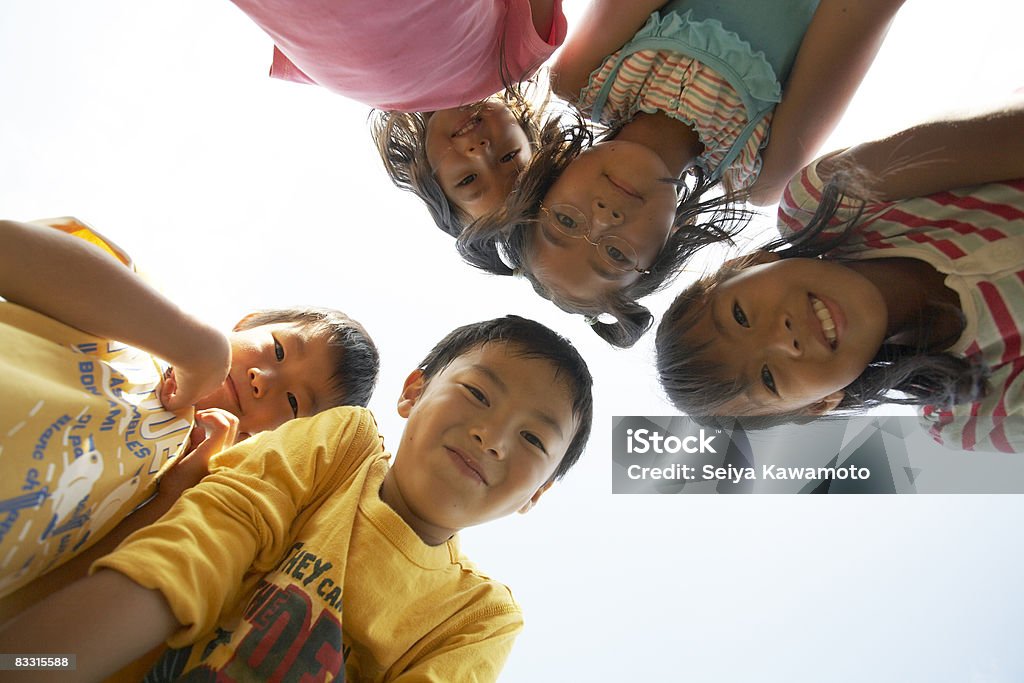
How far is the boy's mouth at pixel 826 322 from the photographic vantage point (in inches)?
28.8

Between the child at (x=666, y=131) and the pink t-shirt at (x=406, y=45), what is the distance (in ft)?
0.39

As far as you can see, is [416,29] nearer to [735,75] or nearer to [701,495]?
[735,75]

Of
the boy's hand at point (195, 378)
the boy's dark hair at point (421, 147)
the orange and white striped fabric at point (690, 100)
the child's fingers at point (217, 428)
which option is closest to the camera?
the boy's hand at point (195, 378)

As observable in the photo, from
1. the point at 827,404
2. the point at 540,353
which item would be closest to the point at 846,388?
the point at 827,404

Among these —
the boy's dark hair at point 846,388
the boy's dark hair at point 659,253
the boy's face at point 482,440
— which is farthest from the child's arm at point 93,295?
the boy's dark hair at point 846,388

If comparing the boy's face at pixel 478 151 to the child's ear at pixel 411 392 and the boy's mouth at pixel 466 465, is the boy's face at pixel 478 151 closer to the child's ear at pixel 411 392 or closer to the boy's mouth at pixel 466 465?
the child's ear at pixel 411 392

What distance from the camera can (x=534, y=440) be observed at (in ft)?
2.50

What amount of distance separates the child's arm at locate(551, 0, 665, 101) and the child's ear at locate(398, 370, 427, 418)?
495 millimetres

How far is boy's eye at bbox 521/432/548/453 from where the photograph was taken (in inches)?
29.8

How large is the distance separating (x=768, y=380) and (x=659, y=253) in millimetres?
240

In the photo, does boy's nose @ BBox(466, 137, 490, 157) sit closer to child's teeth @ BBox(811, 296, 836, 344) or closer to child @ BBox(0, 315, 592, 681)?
child @ BBox(0, 315, 592, 681)

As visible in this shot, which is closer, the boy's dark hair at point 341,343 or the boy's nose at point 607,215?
the boy's nose at point 607,215

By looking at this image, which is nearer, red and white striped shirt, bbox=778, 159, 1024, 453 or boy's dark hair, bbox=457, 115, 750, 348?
red and white striped shirt, bbox=778, 159, 1024, 453

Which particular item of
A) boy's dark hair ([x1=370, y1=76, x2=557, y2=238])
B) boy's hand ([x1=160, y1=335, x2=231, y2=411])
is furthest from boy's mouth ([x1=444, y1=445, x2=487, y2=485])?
boy's dark hair ([x1=370, y1=76, x2=557, y2=238])
